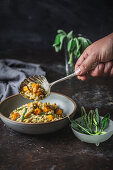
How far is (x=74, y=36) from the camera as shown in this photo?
2137mm

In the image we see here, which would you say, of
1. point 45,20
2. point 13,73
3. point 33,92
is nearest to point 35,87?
point 33,92

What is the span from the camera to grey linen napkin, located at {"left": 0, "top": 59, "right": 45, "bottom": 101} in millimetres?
1948

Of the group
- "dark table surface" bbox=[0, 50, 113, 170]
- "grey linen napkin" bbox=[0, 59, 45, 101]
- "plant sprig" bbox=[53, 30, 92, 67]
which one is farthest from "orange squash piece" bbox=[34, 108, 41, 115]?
"plant sprig" bbox=[53, 30, 92, 67]

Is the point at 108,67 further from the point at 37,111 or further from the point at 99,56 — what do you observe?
the point at 37,111

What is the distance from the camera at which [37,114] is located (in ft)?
4.78

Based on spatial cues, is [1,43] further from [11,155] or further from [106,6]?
[11,155]

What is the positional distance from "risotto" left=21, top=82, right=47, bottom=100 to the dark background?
4.41 ft

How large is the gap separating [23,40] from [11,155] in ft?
7.21

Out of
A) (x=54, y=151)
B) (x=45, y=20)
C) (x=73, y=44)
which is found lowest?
(x=54, y=151)

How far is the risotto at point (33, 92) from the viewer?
161 cm

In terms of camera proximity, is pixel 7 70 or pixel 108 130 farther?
pixel 7 70

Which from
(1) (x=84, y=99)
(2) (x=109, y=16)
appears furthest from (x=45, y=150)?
(2) (x=109, y=16)

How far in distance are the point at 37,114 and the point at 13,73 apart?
0.79 meters

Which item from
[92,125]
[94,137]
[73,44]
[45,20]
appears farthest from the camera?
[45,20]
